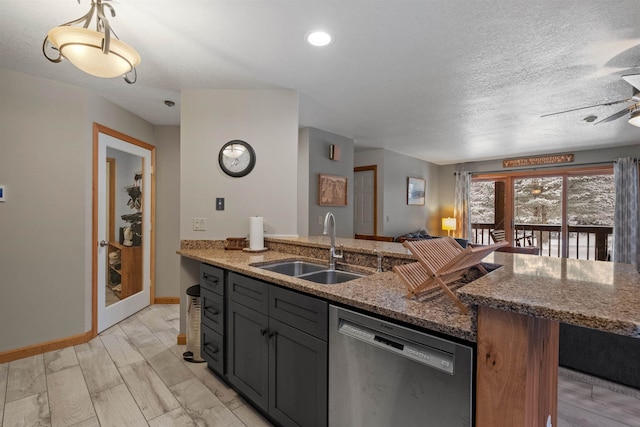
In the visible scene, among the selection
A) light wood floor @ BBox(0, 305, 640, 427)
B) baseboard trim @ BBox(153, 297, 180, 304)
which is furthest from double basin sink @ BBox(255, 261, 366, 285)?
baseboard trim @ BBox(153, 297, 180, 304)

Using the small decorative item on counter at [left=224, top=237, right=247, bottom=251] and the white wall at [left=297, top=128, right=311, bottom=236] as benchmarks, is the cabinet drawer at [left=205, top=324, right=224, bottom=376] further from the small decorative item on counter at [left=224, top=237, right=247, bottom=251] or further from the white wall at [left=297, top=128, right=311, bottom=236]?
the white wall at [left=297, top=128, right=311, bottom=236]

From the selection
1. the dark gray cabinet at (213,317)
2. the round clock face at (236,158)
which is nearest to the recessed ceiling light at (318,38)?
the round clock face at (236,158)

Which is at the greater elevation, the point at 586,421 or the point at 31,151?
the point at 31,151

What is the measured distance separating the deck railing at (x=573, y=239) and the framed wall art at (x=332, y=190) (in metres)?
4.34

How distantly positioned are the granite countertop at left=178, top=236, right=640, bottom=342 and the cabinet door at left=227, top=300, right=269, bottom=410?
31 centimetres

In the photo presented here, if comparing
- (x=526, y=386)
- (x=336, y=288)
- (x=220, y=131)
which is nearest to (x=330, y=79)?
(x=220, y=131)

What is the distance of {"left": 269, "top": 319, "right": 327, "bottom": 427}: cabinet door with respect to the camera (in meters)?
1.37

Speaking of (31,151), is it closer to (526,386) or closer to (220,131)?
(220,131)

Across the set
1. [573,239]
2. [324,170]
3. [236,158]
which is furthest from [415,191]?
[236,158]

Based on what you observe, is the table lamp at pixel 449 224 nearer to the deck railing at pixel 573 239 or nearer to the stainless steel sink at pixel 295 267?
the deck railing at pixel 573 239

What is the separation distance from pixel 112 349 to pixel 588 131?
255 inches

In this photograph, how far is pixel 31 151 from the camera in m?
2.55

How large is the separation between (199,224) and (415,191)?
4994 millimetres

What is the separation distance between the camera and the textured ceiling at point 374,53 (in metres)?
1.71
